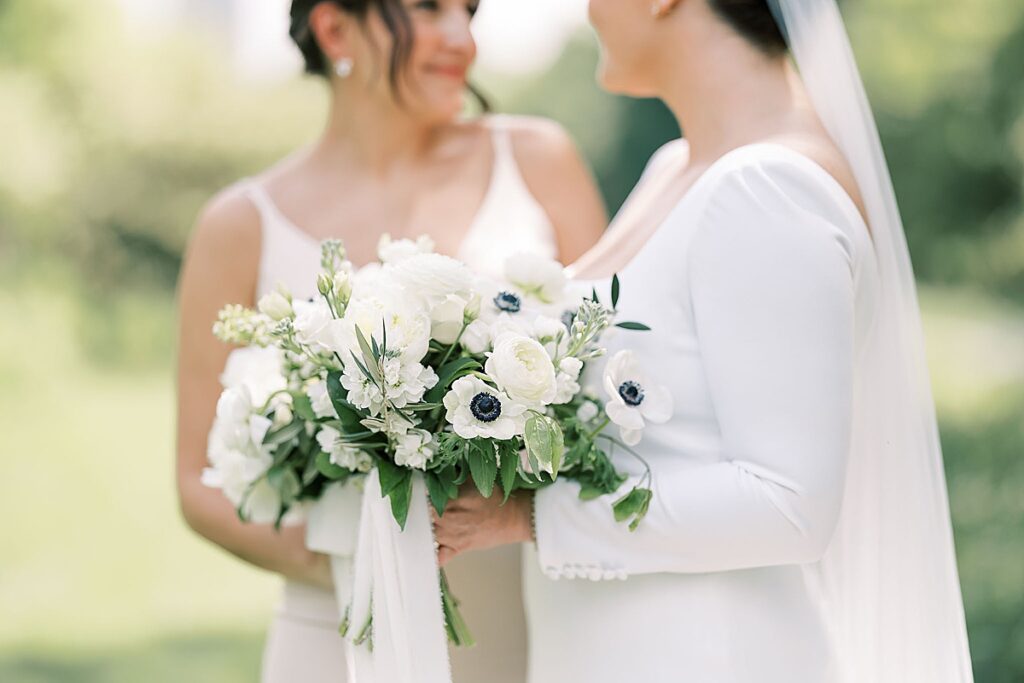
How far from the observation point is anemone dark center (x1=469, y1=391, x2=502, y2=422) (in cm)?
212

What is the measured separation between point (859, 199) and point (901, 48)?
10850 mm

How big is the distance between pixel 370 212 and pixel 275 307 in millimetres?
1114

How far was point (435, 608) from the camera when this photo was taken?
2.33 m

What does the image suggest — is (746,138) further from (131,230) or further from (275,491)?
(131,230)

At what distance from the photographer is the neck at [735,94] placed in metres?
2.52

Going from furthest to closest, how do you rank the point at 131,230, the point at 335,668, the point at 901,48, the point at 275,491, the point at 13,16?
the point at 131,230 < the point at 13,16 < the point at 901,48 < the point at 335,668 < the point at 275,491

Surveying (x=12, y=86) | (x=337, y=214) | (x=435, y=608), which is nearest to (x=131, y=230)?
(x=12, y=86)

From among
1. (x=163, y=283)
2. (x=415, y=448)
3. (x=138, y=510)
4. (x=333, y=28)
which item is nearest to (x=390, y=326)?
(x=415, y=448)

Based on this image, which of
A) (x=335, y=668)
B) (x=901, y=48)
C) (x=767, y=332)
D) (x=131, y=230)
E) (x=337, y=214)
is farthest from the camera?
(x=131, y=230)

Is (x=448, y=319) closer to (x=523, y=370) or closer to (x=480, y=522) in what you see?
(x=523, y=370)

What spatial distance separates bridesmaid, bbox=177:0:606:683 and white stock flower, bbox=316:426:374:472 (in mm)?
771

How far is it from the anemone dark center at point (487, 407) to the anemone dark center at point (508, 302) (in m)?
0.25

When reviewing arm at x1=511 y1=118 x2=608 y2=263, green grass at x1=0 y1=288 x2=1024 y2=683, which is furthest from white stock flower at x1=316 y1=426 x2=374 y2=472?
green grass at x1=0 y1=288 x2=1024 y2=683

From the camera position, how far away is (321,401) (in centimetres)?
234
